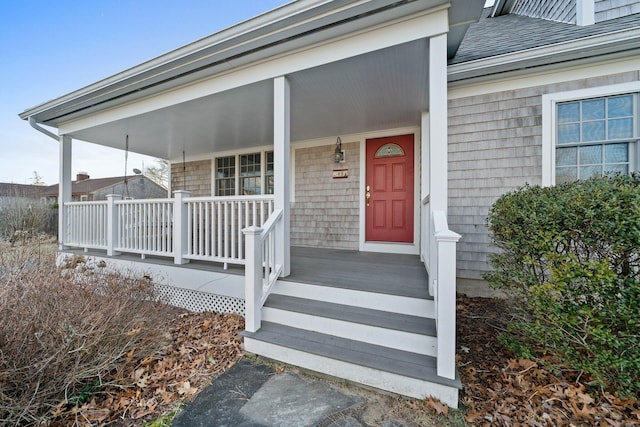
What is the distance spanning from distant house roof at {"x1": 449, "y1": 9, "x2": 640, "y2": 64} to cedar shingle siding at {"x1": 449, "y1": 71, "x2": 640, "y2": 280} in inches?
20.0

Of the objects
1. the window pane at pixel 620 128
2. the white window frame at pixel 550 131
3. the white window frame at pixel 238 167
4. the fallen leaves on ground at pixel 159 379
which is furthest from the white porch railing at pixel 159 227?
the window pane at pixel 620 128

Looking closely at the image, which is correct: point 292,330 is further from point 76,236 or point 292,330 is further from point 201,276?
point 76,236

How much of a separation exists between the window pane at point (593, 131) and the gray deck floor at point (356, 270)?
251 centimetres

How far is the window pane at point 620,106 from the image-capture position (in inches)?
123

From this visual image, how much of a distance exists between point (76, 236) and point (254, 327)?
4778 millimetres

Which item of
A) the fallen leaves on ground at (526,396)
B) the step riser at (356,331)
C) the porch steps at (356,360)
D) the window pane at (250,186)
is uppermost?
the window pane at (250,186)

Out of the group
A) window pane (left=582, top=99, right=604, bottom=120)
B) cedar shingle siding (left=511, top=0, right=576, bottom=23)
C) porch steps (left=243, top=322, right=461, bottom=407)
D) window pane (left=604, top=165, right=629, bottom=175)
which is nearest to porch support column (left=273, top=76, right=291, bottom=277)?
porch steps (left=243, top=322, right=461, bottom=407)

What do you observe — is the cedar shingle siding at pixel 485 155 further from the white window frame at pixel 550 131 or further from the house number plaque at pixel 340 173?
the house number plaque at pixel 340 173

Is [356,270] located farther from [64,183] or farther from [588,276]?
[64,183]

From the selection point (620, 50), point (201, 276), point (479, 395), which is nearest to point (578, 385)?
point (479, 395)

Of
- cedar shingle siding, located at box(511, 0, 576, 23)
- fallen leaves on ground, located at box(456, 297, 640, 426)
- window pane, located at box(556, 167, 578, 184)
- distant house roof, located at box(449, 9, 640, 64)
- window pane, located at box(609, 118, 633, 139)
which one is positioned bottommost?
fallen leaves on ground, located at box(456, 297, 640, 426)

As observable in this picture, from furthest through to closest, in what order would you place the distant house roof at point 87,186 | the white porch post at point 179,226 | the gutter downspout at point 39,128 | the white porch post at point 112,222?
the distant house roof at point 87,186 < the gutter downspout at point 39,128 < the white porch post at point 112,222 < the white porch post at point 179,226

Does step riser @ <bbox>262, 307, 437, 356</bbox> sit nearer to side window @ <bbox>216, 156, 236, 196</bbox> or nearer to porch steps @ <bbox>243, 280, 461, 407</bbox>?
porch steps @ <bbox>243, 280, 461, 407</bbox>

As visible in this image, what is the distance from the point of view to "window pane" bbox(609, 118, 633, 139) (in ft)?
10.2
